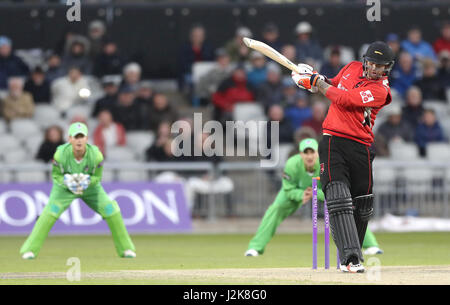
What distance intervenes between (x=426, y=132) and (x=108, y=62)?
25.1ft

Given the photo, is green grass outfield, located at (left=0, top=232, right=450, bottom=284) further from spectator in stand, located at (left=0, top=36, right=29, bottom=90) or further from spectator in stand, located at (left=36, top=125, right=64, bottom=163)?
spectator in stand, located at (left=0, top=36, right=29, bottom=90)

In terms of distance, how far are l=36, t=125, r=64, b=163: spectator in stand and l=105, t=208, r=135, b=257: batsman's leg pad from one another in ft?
22.9

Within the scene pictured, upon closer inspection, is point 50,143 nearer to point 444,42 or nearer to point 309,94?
point 309,94

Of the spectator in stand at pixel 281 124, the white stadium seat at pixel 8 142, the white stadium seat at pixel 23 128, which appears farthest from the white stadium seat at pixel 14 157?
the spectator in stand at pixel 281 124

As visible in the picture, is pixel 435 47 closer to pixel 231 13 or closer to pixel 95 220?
pixel 231 13

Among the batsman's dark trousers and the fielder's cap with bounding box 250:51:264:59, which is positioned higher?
the fielder's cap with bounding box 250:51:264:59

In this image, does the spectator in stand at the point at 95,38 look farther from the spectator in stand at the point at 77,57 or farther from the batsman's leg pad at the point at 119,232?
the batsman's leg pad at the point at 119,232

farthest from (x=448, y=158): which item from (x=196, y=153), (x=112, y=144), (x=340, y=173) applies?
(x=340, y=173)

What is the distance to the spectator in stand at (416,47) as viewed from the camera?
1012 inches

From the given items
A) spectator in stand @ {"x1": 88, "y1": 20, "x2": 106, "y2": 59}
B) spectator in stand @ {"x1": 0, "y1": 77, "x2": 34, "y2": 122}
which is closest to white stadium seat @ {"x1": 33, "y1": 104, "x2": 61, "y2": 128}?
spectator in stand @ {"x1": 0, "y1": 77, "x2": 34, "y2": 122}

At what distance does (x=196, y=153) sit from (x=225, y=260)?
316 inches

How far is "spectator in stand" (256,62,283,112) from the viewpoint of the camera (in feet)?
78.6

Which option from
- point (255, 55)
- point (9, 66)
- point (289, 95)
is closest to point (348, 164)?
point (289, 95)

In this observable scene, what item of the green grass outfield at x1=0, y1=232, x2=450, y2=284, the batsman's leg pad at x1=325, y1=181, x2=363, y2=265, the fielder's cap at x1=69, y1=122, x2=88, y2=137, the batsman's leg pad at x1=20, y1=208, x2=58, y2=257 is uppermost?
the fielder's cap at x1=69, y1=122, x2=88, y2=137
